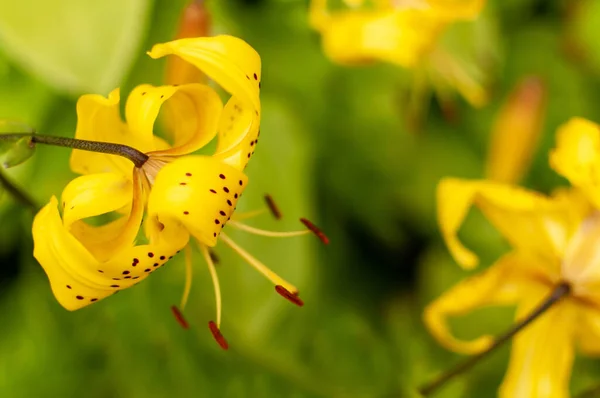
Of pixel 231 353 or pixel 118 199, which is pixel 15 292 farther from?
pixel 118 199

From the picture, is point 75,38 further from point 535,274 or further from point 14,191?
point 535,274

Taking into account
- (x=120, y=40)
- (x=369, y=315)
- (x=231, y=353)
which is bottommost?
(x=369, y=315)

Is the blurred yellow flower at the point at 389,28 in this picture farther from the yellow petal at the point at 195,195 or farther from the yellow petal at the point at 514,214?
the yellow petal at the point at 195,195

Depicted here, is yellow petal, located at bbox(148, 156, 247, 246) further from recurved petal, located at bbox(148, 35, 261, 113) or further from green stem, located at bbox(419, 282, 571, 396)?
green stem, located at bbox(419, 282, 571, 396)

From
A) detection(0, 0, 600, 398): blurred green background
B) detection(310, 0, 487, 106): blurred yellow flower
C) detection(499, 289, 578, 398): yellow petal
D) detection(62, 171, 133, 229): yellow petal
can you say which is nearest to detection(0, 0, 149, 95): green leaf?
detection(0, 0, 600, 398): blurred green background

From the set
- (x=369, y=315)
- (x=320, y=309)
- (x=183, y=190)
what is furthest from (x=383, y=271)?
(x=183, y=190)

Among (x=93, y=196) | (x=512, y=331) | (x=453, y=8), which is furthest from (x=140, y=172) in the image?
(x=453, y=8)

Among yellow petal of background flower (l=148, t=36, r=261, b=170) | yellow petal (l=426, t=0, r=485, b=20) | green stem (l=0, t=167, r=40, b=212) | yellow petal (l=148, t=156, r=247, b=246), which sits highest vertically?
yellow petal of background flower (l=148, t=36, r=261, b=170)
